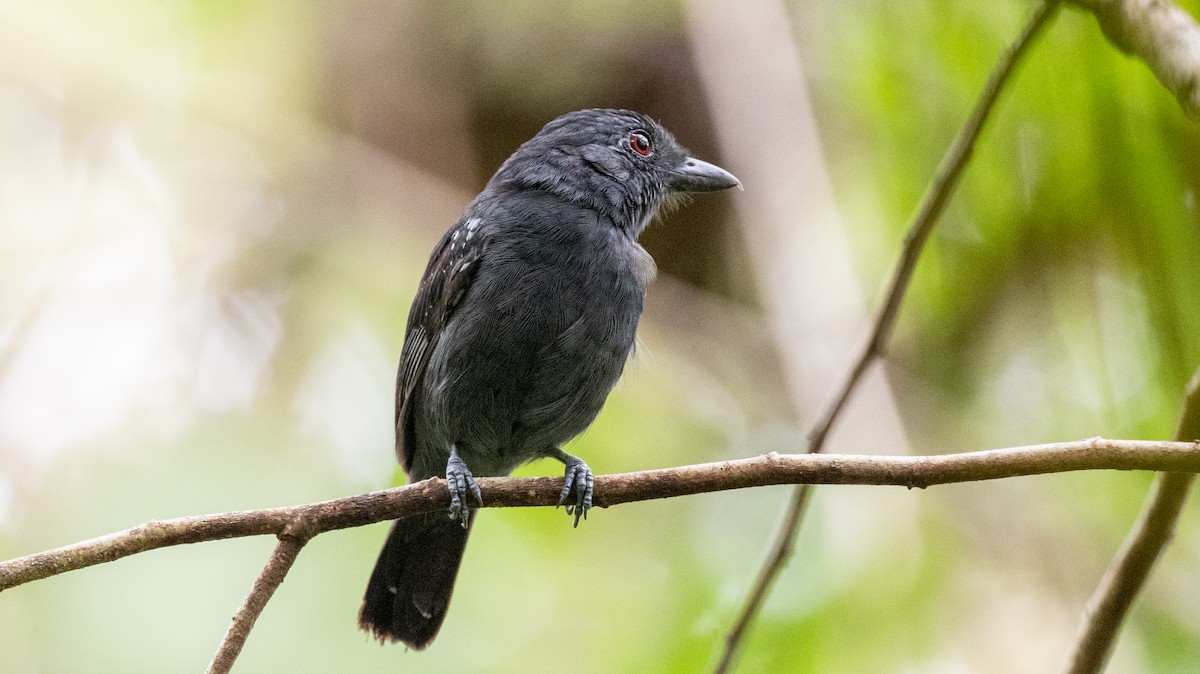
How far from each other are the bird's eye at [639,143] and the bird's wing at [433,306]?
850mm

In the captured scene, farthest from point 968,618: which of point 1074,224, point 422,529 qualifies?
point 422,529

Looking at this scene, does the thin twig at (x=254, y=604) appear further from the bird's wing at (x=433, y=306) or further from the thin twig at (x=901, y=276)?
the bird's wing at (x=433, y=306)

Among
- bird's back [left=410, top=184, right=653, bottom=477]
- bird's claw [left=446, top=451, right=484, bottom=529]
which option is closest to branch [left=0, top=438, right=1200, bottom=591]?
bird's claw [left=446, top=451, right=484, bottom=529]

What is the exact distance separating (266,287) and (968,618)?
4216mm

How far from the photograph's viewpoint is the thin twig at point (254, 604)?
7.48 feet

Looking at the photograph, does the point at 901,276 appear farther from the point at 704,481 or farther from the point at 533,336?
the point at 533,336

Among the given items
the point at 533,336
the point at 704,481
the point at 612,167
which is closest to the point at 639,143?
the point at 612,167

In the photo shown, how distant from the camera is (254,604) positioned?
2.37 meters

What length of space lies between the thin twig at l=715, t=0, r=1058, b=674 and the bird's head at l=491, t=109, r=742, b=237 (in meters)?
1.32

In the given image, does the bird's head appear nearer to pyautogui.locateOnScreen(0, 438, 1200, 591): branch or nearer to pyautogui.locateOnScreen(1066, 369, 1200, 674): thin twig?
pyautogui.locateOnScreen(0, 438, 1200, 591): branch

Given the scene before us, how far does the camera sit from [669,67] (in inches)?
239

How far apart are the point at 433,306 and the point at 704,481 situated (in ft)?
6.41

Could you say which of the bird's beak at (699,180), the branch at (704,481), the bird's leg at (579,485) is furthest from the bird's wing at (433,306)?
the branch at (704,481)

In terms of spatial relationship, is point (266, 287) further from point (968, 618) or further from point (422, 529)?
point (968, 618)
